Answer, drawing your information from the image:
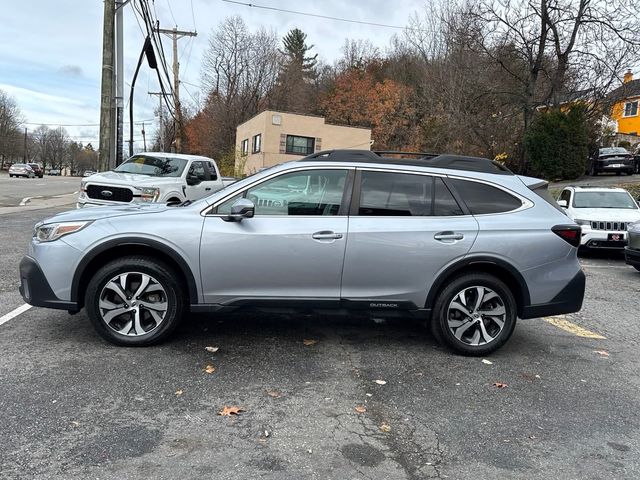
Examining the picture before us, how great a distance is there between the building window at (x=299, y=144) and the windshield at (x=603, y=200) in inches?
811

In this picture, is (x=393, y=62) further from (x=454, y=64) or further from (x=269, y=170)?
(x=269, y=170)

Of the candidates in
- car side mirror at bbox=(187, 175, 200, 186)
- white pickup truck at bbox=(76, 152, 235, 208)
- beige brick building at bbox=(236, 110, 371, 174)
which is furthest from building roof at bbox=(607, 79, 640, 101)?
car side mirror at bbox=(187, 175, 200, 186)

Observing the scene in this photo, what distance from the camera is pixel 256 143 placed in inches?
1270

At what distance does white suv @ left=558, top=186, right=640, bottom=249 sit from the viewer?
34.6 ft

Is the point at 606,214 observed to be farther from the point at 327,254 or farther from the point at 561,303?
the point at 327,254

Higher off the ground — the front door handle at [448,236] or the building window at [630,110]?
the building window at [630,110]

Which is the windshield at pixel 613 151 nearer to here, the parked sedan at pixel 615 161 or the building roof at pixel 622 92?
the parked sedan at pixel 615 161

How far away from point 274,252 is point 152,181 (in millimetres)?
6839

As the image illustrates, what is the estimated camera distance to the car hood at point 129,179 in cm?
990

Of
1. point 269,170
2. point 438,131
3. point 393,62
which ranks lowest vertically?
point 269,170

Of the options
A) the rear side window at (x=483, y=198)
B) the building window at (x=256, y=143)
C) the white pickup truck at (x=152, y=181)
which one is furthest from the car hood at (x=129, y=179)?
the building window at (x=256, y=143)

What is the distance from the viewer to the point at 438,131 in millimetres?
31000

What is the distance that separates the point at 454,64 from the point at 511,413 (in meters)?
30.7

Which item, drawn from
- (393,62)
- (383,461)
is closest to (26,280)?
(383,461)
